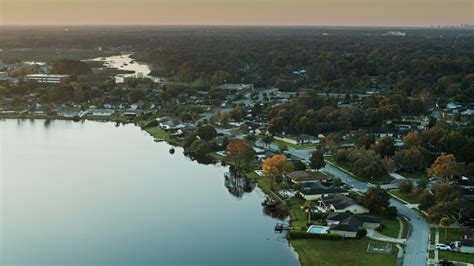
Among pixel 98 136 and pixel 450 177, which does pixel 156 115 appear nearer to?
pixel 98 136

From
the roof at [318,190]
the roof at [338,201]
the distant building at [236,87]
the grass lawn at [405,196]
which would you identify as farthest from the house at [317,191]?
the distant building at [236,87]

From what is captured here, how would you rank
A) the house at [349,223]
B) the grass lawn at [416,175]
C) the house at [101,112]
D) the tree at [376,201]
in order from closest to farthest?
the house at [349,223], the tree at [376,201], the grass lawn at [416,175], the house at [101,112]

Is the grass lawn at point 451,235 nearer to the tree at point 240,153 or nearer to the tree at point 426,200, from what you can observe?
the tree at point 426,200

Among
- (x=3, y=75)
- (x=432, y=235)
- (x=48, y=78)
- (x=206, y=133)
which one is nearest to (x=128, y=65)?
(x=3, y=75)

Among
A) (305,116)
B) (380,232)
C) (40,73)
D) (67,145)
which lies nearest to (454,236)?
(380,232)

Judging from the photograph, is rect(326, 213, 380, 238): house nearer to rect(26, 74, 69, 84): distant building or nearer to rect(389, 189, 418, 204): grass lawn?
rect(389, 189, 418, 204): grass lawn

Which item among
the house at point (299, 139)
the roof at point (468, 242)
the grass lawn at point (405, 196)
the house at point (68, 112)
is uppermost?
the roof at point (468, 242)

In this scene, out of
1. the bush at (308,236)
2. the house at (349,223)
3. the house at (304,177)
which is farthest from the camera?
the house at (304,177)

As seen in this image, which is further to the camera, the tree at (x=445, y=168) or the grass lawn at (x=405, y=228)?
the tree at (x=445, y=168)
